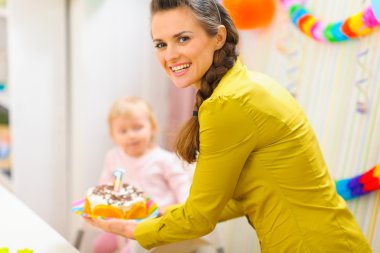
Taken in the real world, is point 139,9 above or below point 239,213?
above

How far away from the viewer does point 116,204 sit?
1.45 m

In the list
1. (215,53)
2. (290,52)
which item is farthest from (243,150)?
(290,52)

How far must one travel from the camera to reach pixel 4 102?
236 centimetres

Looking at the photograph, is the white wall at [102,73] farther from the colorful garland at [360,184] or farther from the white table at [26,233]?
the colorful garland at [360,184]

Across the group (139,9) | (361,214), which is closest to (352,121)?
(361,214)

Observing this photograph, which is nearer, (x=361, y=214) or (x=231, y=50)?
(x=231, y=50)

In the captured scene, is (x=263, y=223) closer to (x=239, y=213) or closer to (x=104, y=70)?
(x=239, y=213)

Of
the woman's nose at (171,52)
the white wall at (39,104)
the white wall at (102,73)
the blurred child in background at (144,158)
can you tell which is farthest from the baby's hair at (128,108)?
the woman's nose at (171,52)

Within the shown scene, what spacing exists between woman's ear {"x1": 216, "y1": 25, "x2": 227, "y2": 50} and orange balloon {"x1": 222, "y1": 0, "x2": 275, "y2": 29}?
22.0 inches

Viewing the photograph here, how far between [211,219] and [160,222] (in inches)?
6.1

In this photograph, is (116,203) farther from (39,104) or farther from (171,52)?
(39,104)

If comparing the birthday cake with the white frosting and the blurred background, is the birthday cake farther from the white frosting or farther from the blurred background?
the blurred background

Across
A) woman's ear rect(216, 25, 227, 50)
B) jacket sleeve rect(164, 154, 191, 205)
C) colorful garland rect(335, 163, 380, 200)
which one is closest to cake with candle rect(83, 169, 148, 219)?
jacket sleeve rect(164, 154, 191, 205)

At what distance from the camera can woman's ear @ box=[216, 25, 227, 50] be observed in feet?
3.90
